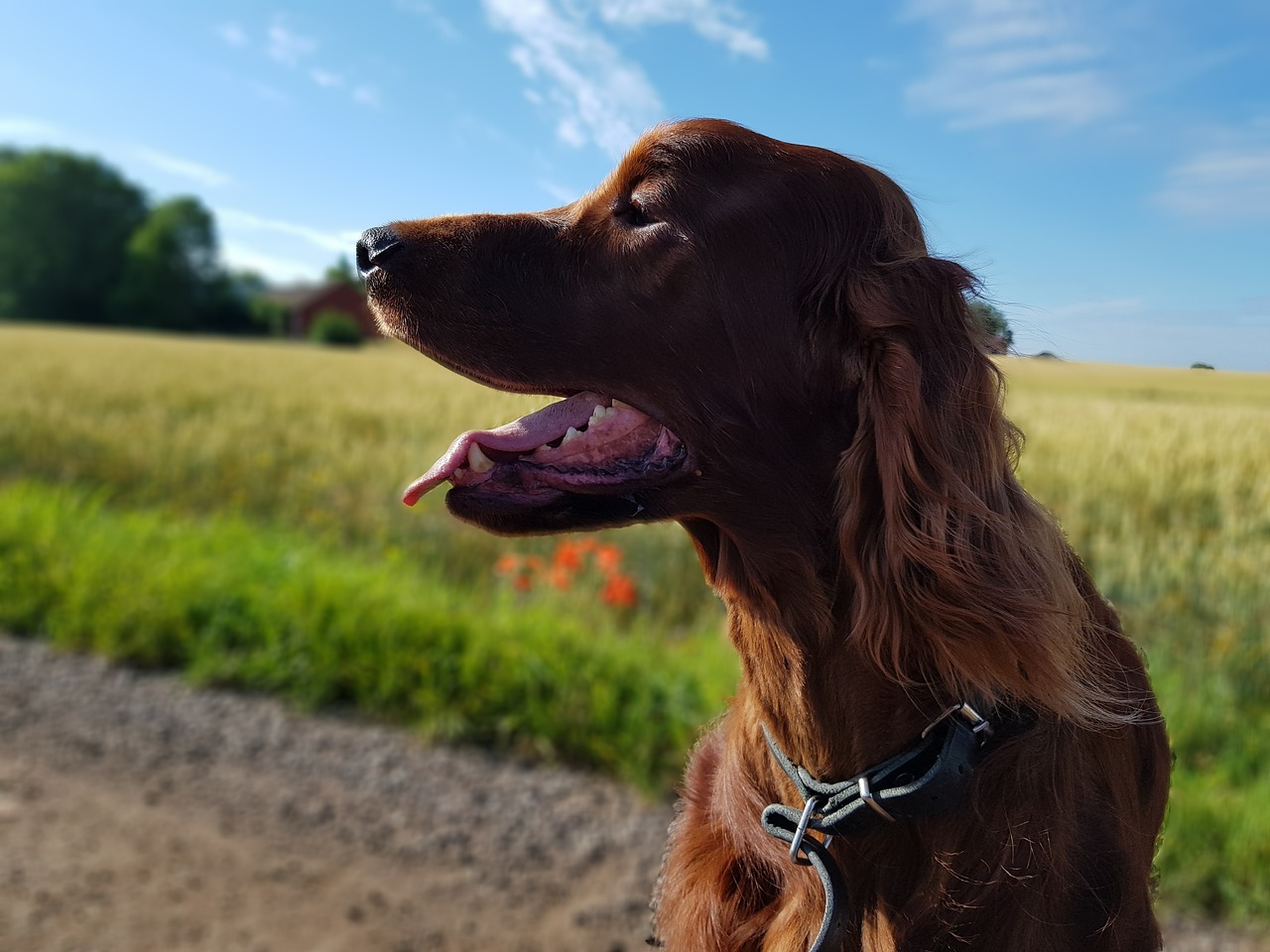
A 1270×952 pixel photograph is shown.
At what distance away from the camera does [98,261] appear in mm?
57906

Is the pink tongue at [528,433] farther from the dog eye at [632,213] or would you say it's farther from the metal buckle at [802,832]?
the metal buckle at [802,832]

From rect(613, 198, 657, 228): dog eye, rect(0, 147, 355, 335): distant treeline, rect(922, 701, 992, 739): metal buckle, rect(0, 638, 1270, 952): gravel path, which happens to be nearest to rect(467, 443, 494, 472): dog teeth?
rect(613, 198, 657, 228): dog eye

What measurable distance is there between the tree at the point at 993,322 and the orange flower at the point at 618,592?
3.50 m

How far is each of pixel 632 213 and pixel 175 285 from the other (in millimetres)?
62723

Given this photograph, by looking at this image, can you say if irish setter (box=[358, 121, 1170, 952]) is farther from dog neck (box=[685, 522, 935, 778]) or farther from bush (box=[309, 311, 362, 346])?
bush (box=[309, 311, 362, 346])

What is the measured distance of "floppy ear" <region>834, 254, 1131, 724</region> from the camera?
158 centimetres

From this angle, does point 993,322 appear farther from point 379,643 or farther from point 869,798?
point 379,643

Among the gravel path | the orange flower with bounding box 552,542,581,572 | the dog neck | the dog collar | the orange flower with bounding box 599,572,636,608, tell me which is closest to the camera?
the dog collar

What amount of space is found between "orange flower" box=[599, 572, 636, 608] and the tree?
3495mm

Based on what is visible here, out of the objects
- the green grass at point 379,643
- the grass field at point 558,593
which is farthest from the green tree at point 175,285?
the green grass at point 379,643

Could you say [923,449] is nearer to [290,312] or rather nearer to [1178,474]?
[1178,474]

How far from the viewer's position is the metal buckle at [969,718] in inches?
62.5

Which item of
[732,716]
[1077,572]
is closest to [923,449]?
[1077,572]

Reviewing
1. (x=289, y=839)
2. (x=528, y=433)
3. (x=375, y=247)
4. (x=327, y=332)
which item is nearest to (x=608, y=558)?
(x=289, y=839)
